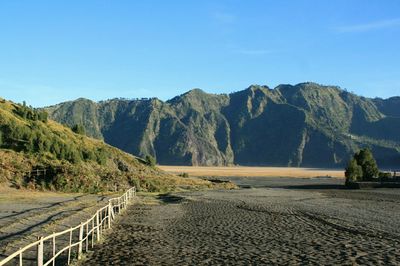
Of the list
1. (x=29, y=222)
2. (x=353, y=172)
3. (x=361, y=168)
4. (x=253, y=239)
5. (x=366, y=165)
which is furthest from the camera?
(x=366, y=165)

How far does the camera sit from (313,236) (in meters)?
23.9

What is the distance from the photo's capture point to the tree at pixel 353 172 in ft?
276

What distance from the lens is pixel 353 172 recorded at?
277 ft

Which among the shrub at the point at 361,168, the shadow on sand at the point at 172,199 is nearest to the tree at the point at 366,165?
the shrub at the point at 361,168

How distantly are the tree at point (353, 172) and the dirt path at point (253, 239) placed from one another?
48447mm

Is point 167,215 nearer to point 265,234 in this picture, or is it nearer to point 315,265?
point 265,234

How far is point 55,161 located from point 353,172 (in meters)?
47.9

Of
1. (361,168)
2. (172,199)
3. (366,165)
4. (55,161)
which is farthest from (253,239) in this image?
(366,165)

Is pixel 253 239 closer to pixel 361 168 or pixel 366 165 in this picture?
pixel 361 168

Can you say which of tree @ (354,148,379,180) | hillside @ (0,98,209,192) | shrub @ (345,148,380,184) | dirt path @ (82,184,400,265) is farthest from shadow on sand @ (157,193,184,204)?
tree @ (354,148,379,180)

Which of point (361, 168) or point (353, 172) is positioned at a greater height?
point (361, 168)

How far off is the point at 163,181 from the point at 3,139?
2566 centimetres

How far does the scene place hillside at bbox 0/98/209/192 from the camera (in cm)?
5881

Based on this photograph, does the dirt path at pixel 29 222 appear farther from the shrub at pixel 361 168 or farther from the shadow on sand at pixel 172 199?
the shrub at pixel 361 168
